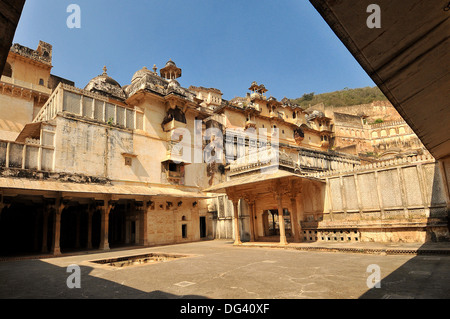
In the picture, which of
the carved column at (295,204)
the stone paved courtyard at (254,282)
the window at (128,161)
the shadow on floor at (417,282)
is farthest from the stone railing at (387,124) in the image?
the shadow on floor at (417,282)

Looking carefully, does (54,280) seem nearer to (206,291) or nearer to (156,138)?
(206,291)

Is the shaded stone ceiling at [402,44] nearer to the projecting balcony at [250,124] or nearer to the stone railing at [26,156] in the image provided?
the stone railing at [26,156]

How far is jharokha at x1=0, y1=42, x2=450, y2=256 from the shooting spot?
13727mm

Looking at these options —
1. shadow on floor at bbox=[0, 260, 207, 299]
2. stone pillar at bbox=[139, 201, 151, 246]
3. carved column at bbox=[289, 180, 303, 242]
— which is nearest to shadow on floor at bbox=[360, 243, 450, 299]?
shadow on floor at bbox=[0, 260, 207, 299]

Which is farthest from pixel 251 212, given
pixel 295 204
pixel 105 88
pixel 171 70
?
pixel 171 70

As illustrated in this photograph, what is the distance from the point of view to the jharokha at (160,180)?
13.7 metres

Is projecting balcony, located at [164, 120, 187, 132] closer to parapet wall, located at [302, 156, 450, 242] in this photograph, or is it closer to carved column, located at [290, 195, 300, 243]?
carved column, located at [290, 195, 300, 243]

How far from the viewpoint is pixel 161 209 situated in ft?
74.8

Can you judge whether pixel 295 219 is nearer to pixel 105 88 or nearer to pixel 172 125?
pixel 172 125

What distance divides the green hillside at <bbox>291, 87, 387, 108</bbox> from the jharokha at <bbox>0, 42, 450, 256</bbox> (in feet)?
167

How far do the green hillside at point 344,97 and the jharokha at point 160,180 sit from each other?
50961mm

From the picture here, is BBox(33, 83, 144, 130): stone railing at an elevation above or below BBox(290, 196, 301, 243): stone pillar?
above

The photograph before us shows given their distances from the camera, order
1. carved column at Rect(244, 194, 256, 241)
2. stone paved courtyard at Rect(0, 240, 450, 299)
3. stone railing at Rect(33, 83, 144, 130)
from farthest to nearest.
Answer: stone railing at Rect(33, 83, 144, 130) → carved column at Rect(244, 194, 256, 241) → stone paved courtyard at Rect(0, 240, 450, 299)
